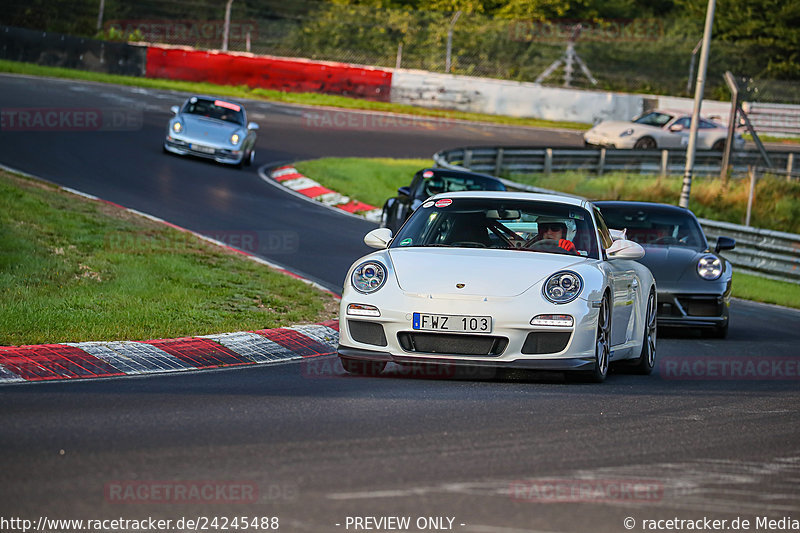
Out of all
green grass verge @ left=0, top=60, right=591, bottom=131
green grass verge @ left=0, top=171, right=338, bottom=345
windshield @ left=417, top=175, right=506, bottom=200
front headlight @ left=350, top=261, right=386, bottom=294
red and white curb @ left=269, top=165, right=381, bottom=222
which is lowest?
red and white curb @ left=269, top=165, right=381, bottom=222

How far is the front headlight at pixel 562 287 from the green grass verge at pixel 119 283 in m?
3.04

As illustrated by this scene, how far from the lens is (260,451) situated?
5488mm

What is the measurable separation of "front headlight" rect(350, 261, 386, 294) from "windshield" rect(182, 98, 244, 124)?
58.8 feet

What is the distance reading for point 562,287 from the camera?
311 inches

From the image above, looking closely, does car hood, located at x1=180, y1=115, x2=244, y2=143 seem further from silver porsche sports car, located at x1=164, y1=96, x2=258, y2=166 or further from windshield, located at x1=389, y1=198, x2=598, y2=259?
windshield, located at x1=389, y1=198, x2=598, y2=259

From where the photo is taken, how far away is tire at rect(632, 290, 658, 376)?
949cm

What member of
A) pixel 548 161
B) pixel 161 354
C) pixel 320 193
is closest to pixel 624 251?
pixel 161 354

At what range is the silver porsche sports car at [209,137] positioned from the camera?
81.4 feet

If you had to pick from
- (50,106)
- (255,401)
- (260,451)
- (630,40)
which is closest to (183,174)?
(50,106)

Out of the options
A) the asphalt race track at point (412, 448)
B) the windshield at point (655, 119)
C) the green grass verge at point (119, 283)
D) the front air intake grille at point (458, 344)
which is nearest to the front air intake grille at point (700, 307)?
the asphalt race track at point (412, 448)

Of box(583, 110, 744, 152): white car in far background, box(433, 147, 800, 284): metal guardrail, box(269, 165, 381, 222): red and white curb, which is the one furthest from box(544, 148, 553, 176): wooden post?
box(269, 165, 381, 222): red and white curb

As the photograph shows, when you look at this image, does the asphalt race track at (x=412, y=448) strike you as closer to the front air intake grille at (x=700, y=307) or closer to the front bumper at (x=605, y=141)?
the front air intake grille at (x=700, y=307)

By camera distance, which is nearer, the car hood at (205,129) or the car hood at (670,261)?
the car hood at (670,261)

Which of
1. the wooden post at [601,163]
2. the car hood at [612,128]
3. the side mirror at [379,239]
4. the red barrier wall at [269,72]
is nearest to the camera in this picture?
the side mirror at [379,239]
